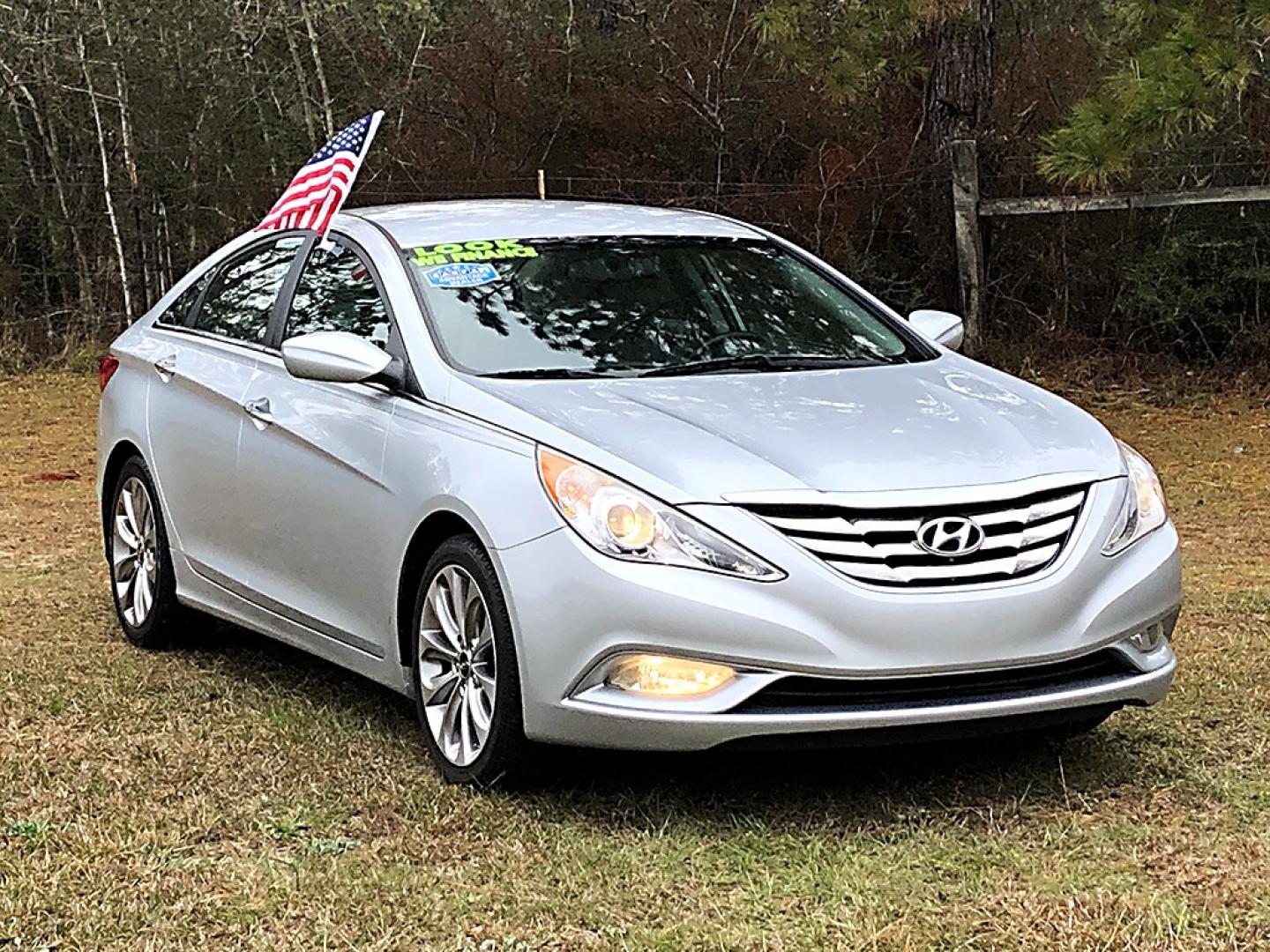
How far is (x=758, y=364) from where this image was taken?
5473 mm

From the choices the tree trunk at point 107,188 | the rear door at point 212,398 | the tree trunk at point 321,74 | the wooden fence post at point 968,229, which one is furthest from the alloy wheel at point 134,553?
the tree trunk at point 321,74

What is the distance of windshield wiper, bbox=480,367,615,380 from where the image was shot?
205 inches

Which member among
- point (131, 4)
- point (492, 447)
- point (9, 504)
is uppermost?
point (492, 447)

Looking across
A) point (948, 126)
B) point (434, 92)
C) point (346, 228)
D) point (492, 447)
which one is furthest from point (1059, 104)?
point (492, 447)

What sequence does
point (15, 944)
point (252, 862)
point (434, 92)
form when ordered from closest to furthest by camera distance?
1. point (15, 944)
2. point (252, 862)
3. point (434, 92)

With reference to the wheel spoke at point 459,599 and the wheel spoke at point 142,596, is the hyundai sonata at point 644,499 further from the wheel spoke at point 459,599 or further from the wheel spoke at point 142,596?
the wheel spoke at point 142,596

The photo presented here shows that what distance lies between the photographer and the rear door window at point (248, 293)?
6309 mm

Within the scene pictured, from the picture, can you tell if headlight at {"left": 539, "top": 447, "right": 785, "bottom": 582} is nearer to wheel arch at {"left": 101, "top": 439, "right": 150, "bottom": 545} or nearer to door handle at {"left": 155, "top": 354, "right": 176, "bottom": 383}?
door handle at {"left": 155, "top": 354, "right": 176, "bottom": 383}

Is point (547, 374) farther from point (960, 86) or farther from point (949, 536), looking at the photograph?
point (960, 86)

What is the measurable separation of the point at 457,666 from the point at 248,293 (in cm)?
211

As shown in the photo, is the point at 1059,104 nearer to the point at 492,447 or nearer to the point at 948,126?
the point at 948,126

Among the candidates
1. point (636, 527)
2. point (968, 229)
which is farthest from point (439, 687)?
point (968, 229)

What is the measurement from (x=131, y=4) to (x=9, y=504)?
8.93 metres

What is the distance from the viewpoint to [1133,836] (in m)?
4.44
